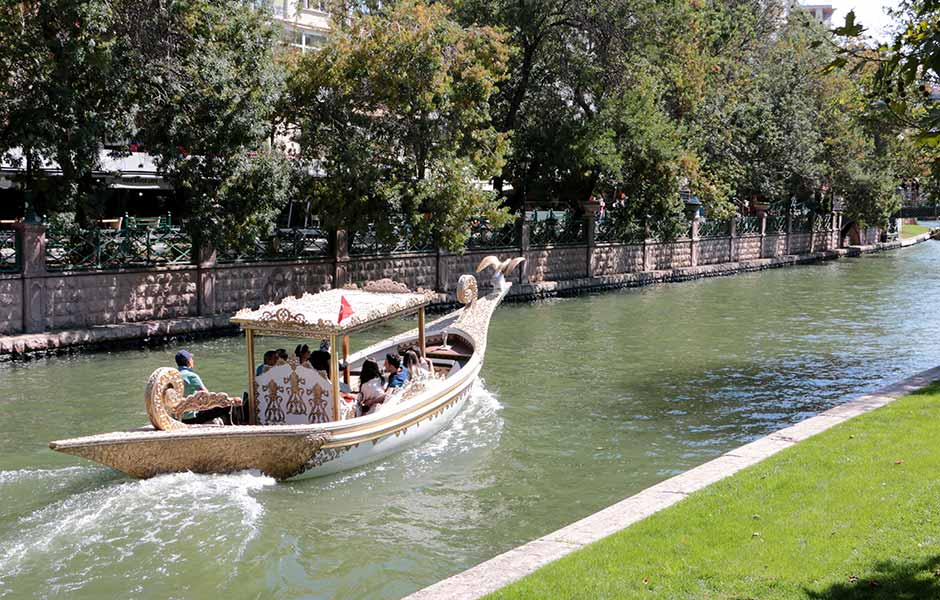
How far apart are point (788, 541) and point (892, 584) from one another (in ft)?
4.26

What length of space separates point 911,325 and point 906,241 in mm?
51708

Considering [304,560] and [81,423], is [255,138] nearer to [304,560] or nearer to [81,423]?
[81,423]

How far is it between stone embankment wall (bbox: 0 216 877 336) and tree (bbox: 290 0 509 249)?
1931mm

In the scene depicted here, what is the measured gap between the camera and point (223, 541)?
10844mm

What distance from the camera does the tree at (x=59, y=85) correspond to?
70.7ft

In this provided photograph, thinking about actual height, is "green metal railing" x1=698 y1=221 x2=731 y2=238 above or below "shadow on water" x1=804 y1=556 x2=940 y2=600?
above

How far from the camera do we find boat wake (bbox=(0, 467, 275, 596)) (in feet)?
33.0

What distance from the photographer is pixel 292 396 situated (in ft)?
44.6

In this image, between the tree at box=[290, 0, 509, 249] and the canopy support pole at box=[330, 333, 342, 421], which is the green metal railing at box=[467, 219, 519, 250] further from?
the canopy support pole at box=[330, 333, 342, 421]

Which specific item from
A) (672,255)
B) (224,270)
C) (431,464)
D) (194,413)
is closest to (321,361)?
(194,413)

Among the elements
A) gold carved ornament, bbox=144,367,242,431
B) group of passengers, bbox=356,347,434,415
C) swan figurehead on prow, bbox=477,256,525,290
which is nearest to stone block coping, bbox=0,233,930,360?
swan figurehead on prow, bbox=477,256,525,290

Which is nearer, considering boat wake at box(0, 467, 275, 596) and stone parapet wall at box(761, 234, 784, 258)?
boat wake at box(0, 467, 275, 596)

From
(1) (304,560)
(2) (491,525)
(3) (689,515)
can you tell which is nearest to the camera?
(3) (689,515)

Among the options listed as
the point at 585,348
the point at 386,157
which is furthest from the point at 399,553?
the point at 386,157
